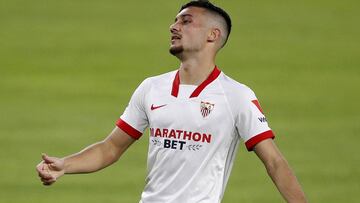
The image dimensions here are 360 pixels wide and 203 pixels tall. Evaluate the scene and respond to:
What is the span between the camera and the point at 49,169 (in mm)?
7133

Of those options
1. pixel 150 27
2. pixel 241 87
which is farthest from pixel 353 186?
pixel 150 27

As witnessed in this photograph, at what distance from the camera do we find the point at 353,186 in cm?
1250

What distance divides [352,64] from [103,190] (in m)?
6.77

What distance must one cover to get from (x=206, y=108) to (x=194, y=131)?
163mm

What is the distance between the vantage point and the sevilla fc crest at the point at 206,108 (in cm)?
716

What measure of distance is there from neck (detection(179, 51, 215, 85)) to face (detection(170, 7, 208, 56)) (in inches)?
2.7

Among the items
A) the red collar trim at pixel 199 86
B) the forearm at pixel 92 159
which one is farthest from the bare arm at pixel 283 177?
the forearm at pixel 92 159

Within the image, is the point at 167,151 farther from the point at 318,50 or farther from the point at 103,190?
the point at 318,50

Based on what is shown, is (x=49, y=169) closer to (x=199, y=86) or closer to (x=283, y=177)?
(x=199, y=86)

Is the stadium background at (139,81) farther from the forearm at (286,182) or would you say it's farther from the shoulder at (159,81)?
the forearm at (286,182)

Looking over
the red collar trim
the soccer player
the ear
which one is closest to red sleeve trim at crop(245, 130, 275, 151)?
the soccer player

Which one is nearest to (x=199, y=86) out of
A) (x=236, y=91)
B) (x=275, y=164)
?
(x=236, y=91)

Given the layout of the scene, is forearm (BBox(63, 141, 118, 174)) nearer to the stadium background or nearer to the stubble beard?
the stubble beard

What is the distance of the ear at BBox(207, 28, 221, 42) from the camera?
7.46m
